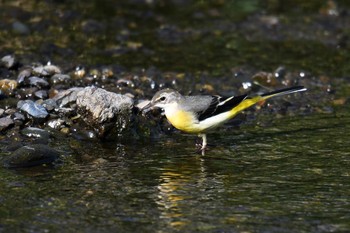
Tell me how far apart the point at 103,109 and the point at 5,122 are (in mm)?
1305

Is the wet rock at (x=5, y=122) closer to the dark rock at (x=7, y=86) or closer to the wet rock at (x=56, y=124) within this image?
the wet rock at (x=56, y=124)

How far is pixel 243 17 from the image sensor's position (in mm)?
16906

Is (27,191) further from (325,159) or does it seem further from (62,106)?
(325,159)

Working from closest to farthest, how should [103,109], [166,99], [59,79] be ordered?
1. [103,109]
2. [166,99]
3. [59,79]

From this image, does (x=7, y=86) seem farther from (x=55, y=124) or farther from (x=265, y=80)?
(x=265, y=80)

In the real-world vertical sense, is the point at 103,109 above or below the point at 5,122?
above

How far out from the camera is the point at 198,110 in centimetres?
1091

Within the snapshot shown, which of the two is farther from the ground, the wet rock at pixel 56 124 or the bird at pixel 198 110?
the bird at pixel 198 110

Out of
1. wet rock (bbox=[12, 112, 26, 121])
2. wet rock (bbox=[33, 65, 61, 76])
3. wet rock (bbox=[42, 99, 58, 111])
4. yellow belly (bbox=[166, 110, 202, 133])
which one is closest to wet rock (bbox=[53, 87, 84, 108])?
wet rock (bbox=[42, 99, 58, 111])

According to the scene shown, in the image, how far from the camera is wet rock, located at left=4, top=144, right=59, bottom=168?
9.44 metres

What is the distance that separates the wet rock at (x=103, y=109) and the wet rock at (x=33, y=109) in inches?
19.4

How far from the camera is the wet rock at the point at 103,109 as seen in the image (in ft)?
35.5

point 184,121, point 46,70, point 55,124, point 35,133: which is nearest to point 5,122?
point 35,133

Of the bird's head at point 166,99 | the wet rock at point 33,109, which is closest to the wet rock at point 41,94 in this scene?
the wet rock at point 33,109
